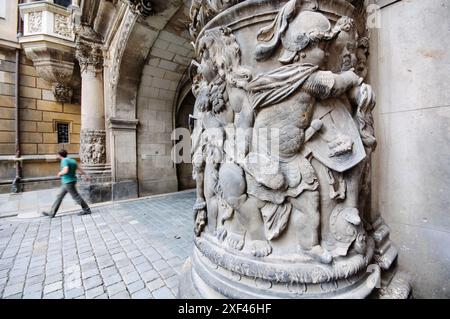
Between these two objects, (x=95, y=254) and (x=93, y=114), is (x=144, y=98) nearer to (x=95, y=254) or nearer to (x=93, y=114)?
(x=93, y=114)

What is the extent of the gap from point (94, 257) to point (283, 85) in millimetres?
2857

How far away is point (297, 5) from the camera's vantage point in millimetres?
1269

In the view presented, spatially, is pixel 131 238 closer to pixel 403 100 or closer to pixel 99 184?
pixel 99 184

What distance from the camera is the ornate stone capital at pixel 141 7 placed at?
3.84 m

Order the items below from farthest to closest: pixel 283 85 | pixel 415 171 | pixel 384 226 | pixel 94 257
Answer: pixel 94 257
pixel 384 226
pixel 415 171
pixel 283 85

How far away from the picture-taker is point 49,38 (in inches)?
276

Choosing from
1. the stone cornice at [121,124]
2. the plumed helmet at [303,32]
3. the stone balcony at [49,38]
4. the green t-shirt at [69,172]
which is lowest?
the green t-shirt at [69,172]

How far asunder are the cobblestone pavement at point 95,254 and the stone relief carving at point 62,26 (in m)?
6.76

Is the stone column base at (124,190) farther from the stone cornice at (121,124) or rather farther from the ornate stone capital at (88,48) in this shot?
the ornate stone capital at (88,48)

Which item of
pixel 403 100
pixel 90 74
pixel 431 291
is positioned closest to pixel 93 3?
pixel 90 74

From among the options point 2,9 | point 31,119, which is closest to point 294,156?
point 31,119

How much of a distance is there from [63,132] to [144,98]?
4.87 metres

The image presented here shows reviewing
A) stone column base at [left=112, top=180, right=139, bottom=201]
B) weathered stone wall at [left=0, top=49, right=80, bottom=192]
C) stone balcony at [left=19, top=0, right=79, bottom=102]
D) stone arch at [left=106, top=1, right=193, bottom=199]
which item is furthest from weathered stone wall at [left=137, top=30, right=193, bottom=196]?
weathered stone wall at [left=0, top=49, right=80, bottom=192]

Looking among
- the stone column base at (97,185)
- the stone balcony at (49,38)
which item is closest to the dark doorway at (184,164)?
the stone column base at (97,185)
